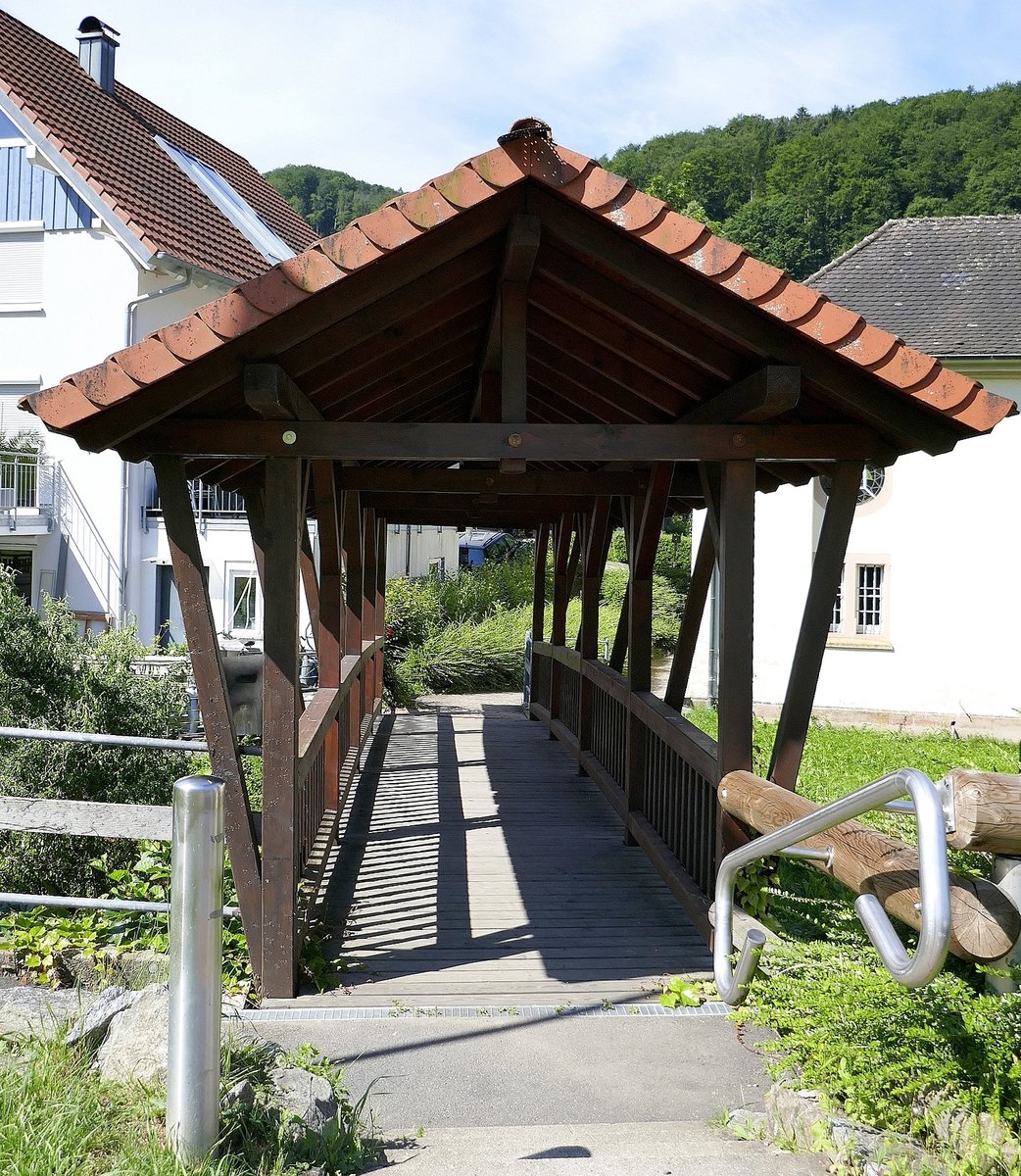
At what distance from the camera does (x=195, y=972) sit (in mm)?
2891

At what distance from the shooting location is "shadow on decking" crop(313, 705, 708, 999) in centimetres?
561

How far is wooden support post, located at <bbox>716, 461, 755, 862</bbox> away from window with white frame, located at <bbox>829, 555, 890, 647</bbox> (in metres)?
12.4

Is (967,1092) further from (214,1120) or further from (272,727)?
(272,727)

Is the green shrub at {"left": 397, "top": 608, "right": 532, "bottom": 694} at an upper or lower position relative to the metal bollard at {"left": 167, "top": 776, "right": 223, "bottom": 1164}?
lower

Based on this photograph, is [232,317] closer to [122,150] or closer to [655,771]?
[655,771]

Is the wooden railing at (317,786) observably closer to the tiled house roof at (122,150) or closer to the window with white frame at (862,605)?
the window with white frame at (862,605)

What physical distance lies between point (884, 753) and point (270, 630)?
31.6 ft

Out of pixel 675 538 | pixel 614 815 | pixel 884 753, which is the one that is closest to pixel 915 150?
pixel 675 538

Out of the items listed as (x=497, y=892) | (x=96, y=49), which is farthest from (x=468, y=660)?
(x=497, y=892)

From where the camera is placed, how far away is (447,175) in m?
4.46

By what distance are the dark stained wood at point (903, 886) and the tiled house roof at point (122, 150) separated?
16189mm

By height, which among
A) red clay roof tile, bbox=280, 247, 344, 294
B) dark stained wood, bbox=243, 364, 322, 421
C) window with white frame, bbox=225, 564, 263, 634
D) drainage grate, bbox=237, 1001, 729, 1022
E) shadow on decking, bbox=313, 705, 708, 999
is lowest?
shadow on decking, bbox=313, 705, 708, 999

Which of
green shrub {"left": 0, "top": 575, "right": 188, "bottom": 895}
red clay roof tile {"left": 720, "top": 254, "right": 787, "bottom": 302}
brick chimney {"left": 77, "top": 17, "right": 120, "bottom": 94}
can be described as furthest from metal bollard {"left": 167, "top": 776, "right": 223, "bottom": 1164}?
brick chimney {"left": 77, "top": 17, "right": 120, "bottom": 94}

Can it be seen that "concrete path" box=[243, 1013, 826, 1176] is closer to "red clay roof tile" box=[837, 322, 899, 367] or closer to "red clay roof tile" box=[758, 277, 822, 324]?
"red clay roof tile" box=[837, 322, 899, 367]
